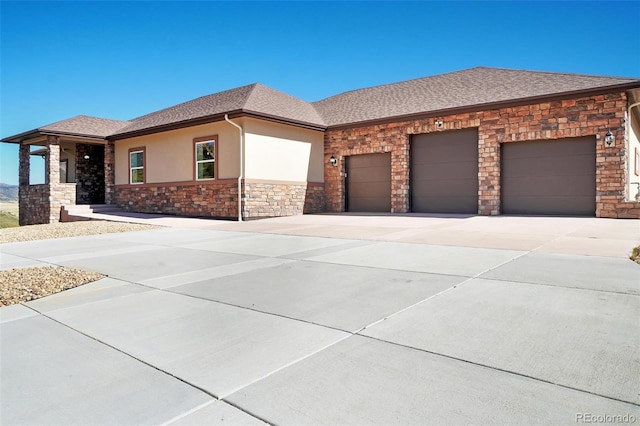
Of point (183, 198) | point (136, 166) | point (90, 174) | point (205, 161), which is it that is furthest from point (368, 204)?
point (90, 174)

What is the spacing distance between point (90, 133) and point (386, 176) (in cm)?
1477

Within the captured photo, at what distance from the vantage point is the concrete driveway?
199 centimetres

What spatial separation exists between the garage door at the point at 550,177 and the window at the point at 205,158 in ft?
36.4

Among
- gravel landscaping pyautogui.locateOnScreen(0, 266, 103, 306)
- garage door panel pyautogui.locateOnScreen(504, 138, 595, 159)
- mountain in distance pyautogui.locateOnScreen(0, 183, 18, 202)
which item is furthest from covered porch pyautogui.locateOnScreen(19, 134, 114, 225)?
mountain in distance pyautogui.locateOnScreen(0, 183, 18, 202)

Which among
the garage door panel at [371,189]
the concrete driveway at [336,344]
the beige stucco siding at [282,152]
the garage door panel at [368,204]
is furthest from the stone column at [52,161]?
the concrete driveway at [336,344]

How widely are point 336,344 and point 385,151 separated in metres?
14.5

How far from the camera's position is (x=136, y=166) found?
762 inches

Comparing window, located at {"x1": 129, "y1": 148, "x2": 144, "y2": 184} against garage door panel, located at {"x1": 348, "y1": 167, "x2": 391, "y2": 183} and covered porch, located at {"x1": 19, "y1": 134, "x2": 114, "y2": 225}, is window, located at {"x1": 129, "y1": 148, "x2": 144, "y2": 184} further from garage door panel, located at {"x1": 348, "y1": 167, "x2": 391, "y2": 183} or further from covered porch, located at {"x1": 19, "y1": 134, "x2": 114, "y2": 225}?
garage door panel, located at {"x1": 348, "y1": 167, "x2": 391, "y2": 183}

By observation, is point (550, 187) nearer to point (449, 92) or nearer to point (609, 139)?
point (609, 139)

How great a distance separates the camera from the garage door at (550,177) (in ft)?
42.3

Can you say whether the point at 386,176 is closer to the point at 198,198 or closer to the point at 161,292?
the point at 198,198

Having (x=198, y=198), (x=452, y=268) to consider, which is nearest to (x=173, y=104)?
(x=198, y=198)

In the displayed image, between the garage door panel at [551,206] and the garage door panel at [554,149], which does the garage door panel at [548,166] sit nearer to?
the garage door panel at [554,149]

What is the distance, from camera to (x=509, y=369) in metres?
2.34
